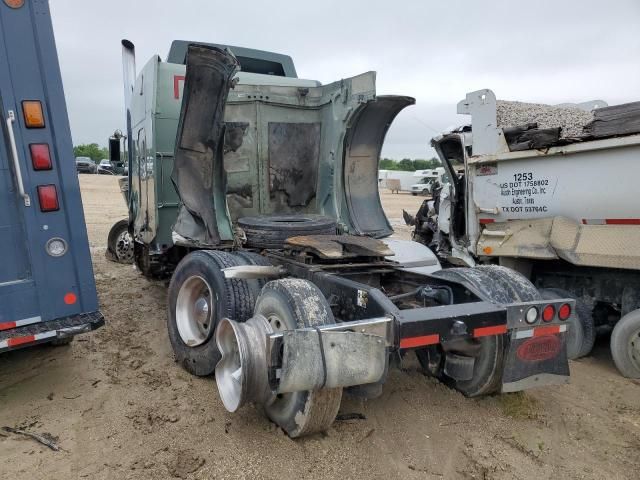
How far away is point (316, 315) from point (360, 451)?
0.88 meters

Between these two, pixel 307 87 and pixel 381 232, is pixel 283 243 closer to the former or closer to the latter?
pixel 381 232

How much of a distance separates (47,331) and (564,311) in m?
3.53

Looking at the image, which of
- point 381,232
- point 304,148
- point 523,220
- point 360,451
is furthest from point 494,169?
point 360,451

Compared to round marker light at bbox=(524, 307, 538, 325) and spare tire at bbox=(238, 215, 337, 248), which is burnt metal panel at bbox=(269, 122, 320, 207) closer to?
spare tire at bbox=(238, 215, 337, 248)

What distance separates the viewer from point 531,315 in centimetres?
320

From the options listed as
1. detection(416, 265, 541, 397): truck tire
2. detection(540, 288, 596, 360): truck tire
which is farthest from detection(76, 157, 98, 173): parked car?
detection(416, 265, 541, 397): truck tire

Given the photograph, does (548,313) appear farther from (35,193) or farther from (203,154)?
(35,193)

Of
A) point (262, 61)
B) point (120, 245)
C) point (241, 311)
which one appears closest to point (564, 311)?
point (241, 311)

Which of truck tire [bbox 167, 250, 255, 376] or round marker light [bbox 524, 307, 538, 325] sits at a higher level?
round marker light [bbox 524, 307, 538, 325]

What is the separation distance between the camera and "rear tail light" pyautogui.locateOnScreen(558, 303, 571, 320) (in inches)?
129

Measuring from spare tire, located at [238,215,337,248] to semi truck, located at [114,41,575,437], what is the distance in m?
0.02

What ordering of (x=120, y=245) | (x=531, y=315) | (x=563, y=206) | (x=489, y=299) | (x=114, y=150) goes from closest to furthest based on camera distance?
(x=531, y=315) → (x=489, y=299) → (x=563, y=206) → (x=114, y=150) → (x=120, y=245)

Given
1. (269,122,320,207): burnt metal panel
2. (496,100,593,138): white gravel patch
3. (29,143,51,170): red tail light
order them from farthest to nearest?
1. (269,122,320,207): burnt metal panel
2. (496,100,593,138): white gravel patch
3. (29,143,51,170): red tail light

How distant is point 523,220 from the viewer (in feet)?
18.7
